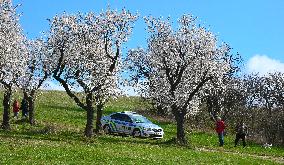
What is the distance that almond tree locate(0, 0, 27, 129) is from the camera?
113 ft

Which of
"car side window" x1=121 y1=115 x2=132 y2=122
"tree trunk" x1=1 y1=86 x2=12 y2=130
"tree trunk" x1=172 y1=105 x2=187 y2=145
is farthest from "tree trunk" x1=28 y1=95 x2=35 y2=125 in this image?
"tree trunk" x1=172 y1=105 x2=187 y2=145

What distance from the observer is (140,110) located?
72.7 meters

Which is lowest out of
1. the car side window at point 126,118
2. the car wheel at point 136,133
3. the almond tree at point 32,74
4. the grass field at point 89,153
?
the grass field at point 89,153

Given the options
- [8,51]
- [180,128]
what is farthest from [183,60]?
[8,51]

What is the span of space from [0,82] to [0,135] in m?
7.02

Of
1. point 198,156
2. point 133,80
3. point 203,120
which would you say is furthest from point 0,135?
point 203,120

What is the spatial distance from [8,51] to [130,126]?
12.6 m

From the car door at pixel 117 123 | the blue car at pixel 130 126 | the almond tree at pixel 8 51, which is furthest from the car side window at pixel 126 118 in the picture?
the almond tree at pixel 8 51

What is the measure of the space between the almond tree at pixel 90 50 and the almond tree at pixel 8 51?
2.72 meters

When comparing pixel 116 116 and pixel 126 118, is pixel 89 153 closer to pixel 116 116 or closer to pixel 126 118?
pixel 126 118

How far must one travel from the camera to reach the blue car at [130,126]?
41.6m

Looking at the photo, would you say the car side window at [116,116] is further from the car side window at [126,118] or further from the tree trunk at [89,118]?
the tree trunk at [89,118]

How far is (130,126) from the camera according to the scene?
42.4 m

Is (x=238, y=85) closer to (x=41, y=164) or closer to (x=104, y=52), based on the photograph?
(x=104, y=52)
